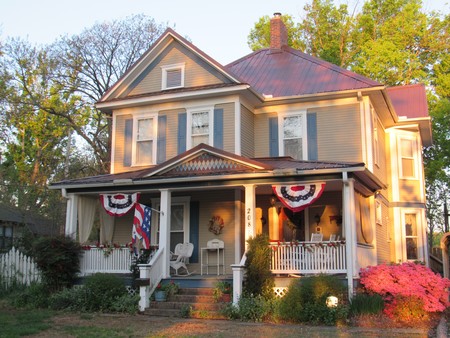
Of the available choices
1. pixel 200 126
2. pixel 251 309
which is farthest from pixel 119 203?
pixel 251 309

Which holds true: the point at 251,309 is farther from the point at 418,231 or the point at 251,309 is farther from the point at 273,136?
the point at 418,231

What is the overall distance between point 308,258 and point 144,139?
23.5 ft

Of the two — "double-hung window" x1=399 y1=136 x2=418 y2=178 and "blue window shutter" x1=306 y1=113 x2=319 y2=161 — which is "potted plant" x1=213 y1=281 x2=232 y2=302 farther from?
"double-hung window" x1=399 y1=136 x2=418 y2=178

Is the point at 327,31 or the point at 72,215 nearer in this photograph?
the point at 72,215

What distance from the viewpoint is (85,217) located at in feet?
53.1

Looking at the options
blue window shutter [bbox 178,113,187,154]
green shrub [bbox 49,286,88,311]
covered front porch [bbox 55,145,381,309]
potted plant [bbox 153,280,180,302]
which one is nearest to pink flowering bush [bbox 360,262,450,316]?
covered front porch [bbox 55,145,381,309]

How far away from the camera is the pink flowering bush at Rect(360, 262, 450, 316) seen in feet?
38.5

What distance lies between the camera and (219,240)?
1588 cm

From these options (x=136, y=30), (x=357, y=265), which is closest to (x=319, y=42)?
(x=136, y=30)

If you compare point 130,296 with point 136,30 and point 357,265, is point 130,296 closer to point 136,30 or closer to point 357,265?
point 357,265

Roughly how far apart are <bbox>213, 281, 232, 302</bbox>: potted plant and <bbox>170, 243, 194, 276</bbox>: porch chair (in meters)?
2.17

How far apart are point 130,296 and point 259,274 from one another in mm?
3438

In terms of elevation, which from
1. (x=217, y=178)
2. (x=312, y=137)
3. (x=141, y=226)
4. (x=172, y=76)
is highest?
(x=172, y=76)

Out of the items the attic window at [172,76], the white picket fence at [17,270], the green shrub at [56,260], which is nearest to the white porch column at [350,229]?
the attic window at [172,76]
